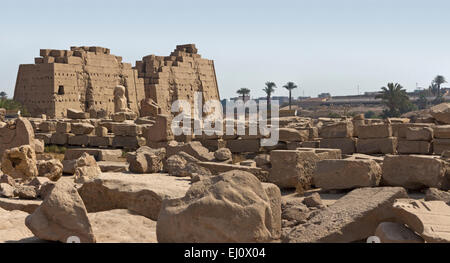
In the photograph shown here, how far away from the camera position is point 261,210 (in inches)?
164

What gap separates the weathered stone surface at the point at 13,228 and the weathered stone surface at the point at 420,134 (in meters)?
9.07

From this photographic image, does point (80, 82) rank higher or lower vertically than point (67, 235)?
higher

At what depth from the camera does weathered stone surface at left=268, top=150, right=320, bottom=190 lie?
8.25 m

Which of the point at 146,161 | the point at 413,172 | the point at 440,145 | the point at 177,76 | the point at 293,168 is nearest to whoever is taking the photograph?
the point at 413,172

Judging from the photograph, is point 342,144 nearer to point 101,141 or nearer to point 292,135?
point 292,135

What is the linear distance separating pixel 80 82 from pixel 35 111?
3315 mm

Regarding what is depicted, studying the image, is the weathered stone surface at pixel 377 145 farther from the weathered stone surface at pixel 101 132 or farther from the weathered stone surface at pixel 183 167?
the weathered stone surface at pixel 101 132

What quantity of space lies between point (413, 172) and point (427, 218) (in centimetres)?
307

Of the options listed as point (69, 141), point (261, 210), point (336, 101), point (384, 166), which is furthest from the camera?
point (336, 101)

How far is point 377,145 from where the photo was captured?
12078 millimetres

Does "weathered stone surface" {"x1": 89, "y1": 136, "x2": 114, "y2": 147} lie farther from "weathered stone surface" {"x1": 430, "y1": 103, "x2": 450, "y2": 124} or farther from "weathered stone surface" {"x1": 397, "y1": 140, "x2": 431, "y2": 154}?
"weathered stone surface" {"x1": 430, "y1": 103, "x2": 450, "y2": 124}

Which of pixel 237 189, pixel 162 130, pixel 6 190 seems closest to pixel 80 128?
pixel 162 130
